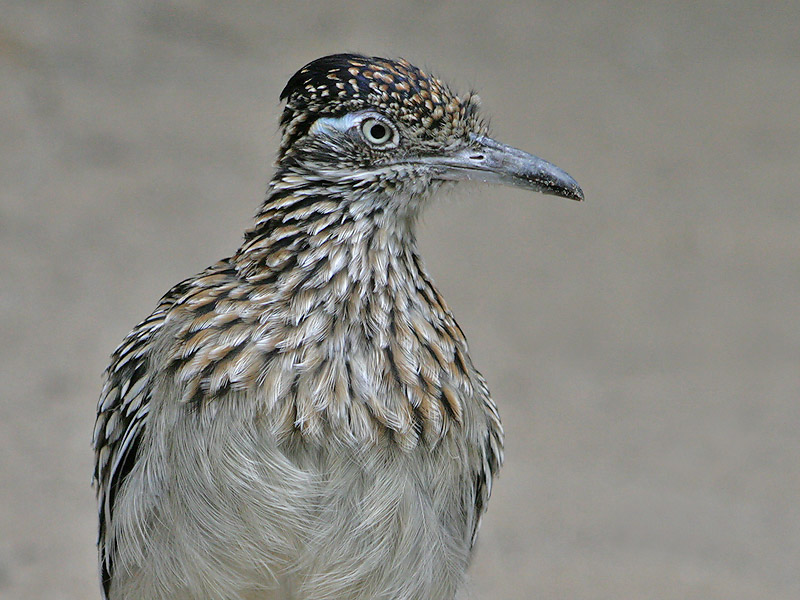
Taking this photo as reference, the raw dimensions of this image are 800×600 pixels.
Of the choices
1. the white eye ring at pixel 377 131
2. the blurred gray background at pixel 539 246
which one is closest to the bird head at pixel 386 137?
the white eye ring at pixel 377 131

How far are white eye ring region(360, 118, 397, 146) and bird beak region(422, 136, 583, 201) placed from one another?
0.21 meters

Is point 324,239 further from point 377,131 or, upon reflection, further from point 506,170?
point 506,170

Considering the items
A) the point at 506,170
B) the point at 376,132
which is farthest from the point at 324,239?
the point at 506,170

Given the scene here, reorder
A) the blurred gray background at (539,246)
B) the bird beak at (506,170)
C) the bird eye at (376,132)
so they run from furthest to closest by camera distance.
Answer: the blurred gray background at (539,246), the bird beak at (506,170), the bird eye at (376,132)

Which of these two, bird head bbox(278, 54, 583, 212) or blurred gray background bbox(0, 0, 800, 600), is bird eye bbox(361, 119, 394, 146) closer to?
bird head bbox(278, 54, 583, 212)

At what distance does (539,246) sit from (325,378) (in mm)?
5404

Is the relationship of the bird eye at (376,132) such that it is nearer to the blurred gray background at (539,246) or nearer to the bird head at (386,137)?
the bird head at (386,137)

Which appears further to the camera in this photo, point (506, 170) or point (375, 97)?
point (506, 170)

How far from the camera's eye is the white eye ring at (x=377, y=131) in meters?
3.08

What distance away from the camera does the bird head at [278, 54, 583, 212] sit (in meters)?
3.08

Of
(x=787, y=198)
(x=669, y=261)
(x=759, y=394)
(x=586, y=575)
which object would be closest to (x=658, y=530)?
(x=586, y=575)

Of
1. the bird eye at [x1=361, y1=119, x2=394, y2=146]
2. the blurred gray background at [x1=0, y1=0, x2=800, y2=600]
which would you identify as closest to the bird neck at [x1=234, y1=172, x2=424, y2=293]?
the bird eye at [x1=361, y1=119, x2=394, y2=146]

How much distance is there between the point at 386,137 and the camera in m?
3.09

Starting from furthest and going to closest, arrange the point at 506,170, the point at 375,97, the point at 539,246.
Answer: the point at 539,246
the point at 506,170
the point at 375,97
